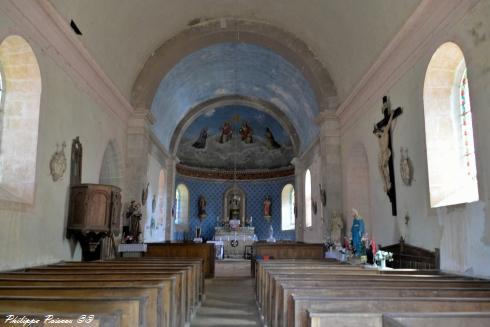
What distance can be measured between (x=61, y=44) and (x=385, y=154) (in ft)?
22.6

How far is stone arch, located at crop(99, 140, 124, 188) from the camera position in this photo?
40.1 feet

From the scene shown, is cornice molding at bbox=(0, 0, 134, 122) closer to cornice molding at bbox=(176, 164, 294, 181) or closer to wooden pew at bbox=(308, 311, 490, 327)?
wooden pew at bbox=(308, 311, 490, 327)

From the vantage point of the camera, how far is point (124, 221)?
12.2 meters

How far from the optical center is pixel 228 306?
7957mm

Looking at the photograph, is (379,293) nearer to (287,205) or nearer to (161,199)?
(161,199)

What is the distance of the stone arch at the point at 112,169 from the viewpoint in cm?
1221

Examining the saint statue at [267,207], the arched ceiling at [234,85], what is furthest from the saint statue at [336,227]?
the saint statue at [267,207]

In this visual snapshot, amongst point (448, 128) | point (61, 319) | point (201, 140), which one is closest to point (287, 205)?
point (201, 140)

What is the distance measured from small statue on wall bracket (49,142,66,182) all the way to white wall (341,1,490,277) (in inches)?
260

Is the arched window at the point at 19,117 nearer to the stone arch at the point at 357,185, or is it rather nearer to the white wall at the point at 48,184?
the white wall at the point at 48,184

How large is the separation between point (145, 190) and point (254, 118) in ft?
36.2

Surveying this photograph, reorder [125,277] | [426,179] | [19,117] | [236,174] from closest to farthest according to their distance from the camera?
1. [125,277]
2. [19,117]
3. [426,179]
4. [236,174]

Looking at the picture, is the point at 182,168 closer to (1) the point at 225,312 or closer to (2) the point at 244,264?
(2) the point at 244,264

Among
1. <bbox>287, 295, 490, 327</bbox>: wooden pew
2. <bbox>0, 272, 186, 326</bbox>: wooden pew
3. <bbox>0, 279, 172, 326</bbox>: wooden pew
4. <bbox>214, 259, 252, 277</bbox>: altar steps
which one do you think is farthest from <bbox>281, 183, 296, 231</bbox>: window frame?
<bbox>287, 295, 490, 327</bbox>: wooden pew
